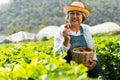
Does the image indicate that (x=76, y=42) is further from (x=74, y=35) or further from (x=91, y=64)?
(x=91, y=64)

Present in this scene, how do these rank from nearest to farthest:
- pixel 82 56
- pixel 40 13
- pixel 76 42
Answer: pixel 82 56 < pixel 76 42 < pixel 40 13

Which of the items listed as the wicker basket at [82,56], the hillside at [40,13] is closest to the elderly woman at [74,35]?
the wicker basket at [82,56]

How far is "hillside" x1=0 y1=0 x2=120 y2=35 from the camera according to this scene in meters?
86.7

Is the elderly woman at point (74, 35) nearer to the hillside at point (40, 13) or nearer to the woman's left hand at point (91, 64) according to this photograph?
the woman's left hand at point (91, 64)

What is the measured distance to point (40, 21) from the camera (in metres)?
88.8

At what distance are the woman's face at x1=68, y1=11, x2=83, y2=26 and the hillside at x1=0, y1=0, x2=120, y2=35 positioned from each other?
76288mm

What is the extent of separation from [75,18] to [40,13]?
8860 centimetres

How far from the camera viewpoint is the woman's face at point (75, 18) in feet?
16.4

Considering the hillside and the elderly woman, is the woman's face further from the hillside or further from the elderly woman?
the hillside

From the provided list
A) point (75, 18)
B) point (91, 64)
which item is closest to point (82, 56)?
point (91, 64)

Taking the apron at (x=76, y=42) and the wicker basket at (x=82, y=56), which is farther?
the apron at (x=76, y=42)

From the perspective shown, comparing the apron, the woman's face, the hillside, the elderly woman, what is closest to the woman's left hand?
the elderly woman

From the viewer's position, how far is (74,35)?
16.9 feet

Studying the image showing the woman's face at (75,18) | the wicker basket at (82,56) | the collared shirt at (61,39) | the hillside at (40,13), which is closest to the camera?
the wicker basket at (82,56)
